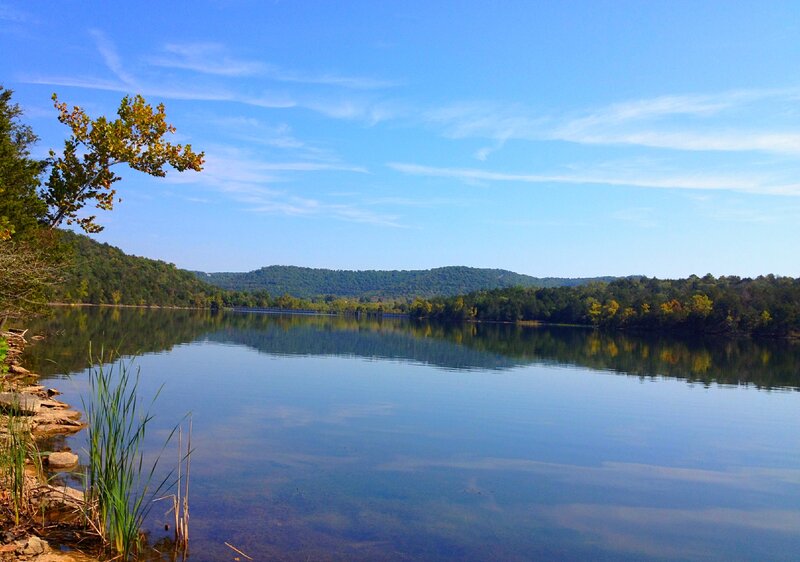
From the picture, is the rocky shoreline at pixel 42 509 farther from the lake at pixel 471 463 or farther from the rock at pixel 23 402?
the lake at pixel 471 463

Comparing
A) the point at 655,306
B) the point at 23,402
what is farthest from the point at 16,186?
the point at 655,306

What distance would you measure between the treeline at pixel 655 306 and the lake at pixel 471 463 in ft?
263

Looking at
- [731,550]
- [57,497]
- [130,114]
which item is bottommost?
[731,550]

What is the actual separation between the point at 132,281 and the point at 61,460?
144m

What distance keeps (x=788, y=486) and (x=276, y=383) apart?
20.2 meters

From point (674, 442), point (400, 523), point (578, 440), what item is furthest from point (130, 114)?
point (674, 442)

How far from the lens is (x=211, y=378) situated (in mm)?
29438

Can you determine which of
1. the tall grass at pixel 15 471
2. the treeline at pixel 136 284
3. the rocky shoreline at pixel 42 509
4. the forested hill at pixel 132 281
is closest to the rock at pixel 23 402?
the rocky shoreline at pixel 42 509

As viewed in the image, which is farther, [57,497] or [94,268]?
[94,268]

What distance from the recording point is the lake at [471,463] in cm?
1094

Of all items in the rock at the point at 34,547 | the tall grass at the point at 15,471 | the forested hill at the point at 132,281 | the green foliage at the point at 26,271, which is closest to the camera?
the rock at the point at 34,547

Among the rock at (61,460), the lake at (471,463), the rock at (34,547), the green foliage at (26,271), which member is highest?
the green foliage at (26,271)

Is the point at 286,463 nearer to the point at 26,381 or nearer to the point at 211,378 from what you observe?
the point at 26,381

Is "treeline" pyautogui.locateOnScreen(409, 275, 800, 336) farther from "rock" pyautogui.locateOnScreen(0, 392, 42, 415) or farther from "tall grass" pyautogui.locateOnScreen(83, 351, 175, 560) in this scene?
"tall grass" pyautogui.locateOnScreen(83, 351, 175, 560)
